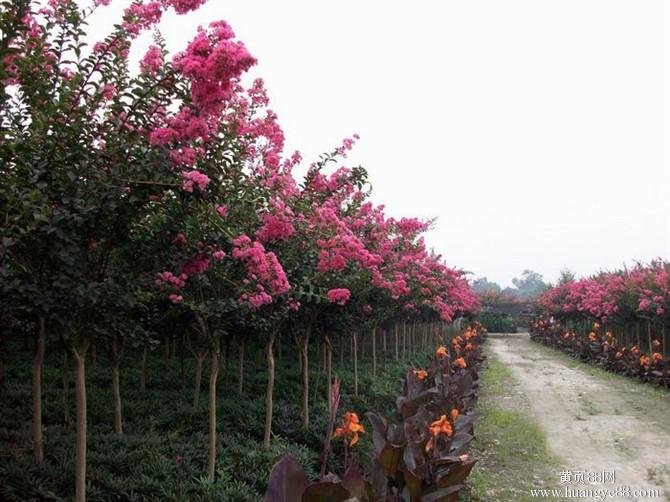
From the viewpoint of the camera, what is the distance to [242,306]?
4344 mm

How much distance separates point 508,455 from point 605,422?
275 centimetres

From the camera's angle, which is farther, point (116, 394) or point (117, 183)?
point (116, 394)

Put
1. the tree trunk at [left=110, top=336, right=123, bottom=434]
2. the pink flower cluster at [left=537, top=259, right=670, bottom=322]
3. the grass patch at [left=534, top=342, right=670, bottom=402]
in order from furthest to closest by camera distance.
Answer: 1. the pink flower cluster at [left=537, top=259, right=670, bottom=322]
2. the grass patch at [left=534, top=342, right=670, bottom=402]
3. the tree trunk at [left=110, top=336, right=123, bottom=434]

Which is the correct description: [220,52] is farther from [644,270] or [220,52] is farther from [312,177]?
[644,270]

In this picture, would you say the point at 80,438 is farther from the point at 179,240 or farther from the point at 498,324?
the point at 498,324

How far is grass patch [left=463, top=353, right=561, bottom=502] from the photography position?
5.41 metres

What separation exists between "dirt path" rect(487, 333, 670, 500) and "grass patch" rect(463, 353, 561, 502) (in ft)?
0.57

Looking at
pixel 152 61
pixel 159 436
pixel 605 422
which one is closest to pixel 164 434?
pixel 159 436

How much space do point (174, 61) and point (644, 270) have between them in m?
16.6

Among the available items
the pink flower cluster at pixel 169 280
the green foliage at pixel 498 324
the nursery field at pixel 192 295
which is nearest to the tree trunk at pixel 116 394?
the nursery field at pixel 192 295

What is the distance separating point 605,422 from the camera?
8.49 metres

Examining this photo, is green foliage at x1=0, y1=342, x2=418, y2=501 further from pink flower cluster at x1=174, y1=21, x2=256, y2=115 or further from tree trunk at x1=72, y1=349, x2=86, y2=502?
pink flower cluster at x1=174, y1=21, x2=256, y2=115

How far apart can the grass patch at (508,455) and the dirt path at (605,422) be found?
175 millimetres

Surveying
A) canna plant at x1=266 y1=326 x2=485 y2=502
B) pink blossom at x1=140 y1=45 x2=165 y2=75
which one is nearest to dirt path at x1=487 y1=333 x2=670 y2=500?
canna plant at x1=266 y1=326 x2=485 y2=502
